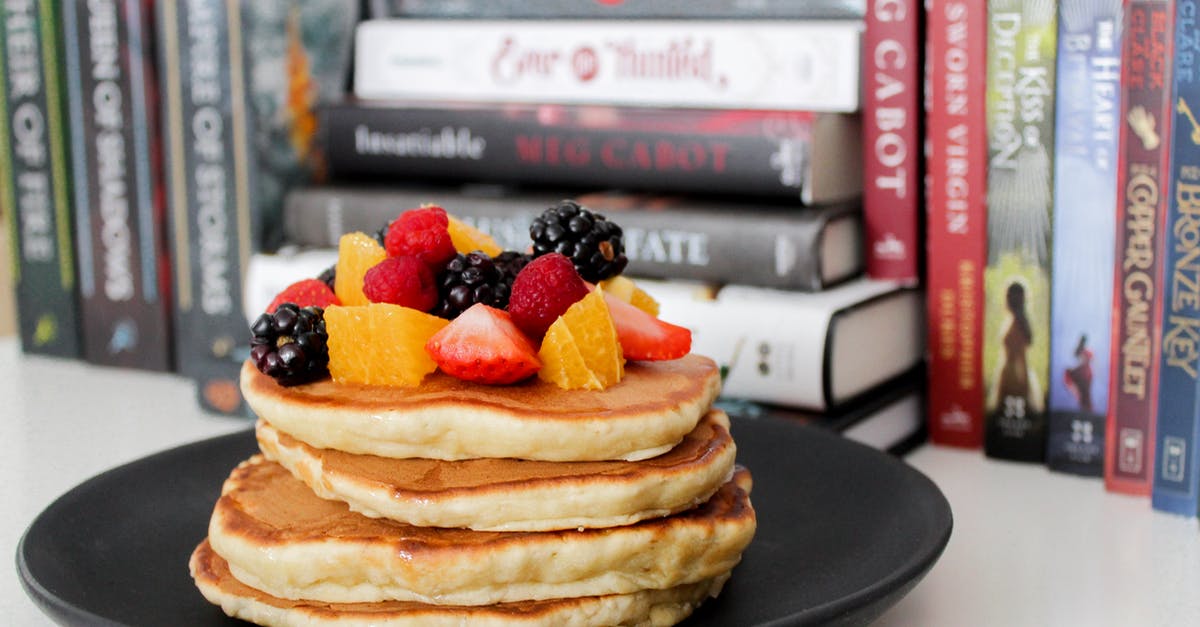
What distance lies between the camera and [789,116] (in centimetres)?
153

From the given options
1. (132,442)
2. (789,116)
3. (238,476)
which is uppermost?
(789,116)

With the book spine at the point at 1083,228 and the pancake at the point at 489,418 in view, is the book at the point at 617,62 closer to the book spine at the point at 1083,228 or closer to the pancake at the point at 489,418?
the book spine at the point at 1083,228

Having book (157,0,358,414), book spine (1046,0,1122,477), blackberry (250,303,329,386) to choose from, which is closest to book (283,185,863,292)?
book (157,0,358,414)

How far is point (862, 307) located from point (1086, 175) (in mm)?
265

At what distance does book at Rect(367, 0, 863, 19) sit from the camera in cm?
165

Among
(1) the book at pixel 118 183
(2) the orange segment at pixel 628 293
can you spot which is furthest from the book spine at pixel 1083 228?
(1) the book at pixel 118 183

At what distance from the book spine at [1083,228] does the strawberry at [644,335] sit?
527 millimetres

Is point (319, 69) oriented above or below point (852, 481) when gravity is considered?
above

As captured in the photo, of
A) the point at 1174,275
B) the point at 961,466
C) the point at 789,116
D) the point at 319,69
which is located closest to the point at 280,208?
the point at 319,69

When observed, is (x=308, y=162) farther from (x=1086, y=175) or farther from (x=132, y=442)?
(x=1086, y=175)

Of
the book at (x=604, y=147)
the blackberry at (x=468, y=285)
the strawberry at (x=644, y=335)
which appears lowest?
A: the strawberry at (x=644, y=335)

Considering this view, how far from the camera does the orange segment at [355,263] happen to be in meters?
1.14

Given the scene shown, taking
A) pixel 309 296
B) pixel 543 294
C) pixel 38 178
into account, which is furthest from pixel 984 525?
pixel 38 178

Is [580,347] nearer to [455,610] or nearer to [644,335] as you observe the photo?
[644,335]
